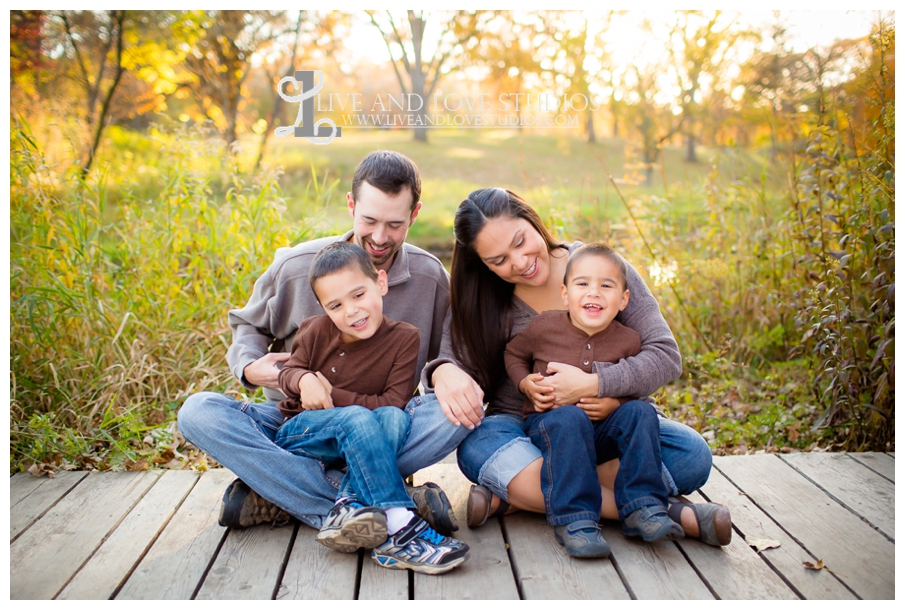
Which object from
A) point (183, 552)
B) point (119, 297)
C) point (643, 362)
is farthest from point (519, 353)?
point (119, 297)

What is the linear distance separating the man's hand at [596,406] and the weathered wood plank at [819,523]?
67 centimetres

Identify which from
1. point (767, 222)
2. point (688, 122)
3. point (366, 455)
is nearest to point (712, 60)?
point (688, 122)

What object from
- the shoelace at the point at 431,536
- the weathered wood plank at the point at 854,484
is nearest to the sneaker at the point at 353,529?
the shoelace at the point at 431,536

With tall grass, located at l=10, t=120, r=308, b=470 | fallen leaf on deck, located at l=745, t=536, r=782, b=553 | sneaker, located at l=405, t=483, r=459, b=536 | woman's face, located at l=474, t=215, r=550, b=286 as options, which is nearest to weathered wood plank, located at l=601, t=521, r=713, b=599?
fallen leaf on deck, located at l=745, t=536, r=782, b=553

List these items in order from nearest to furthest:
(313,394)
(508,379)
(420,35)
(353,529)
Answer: (353,529) < (313,394) < (508,379) < (420,35)

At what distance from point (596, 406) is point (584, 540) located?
41 cm

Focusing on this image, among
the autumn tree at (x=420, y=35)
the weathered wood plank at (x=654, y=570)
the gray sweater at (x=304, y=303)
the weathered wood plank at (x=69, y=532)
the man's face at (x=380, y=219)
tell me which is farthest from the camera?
the autumn tree at (x=420, y=35)

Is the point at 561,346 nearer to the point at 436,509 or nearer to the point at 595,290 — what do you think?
the point at 595,290

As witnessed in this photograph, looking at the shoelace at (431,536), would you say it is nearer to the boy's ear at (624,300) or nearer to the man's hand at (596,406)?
the man's hand at (596,406)

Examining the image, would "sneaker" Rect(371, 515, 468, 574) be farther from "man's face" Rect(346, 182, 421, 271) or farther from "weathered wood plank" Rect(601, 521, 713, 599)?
"man's face" Rect(346, 182, 421, 271)

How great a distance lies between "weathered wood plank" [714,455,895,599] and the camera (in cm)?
198

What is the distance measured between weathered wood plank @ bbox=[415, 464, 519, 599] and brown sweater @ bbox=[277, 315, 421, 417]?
47 cm

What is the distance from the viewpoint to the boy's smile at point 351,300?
221 centimetres

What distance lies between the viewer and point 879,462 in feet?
9.20
